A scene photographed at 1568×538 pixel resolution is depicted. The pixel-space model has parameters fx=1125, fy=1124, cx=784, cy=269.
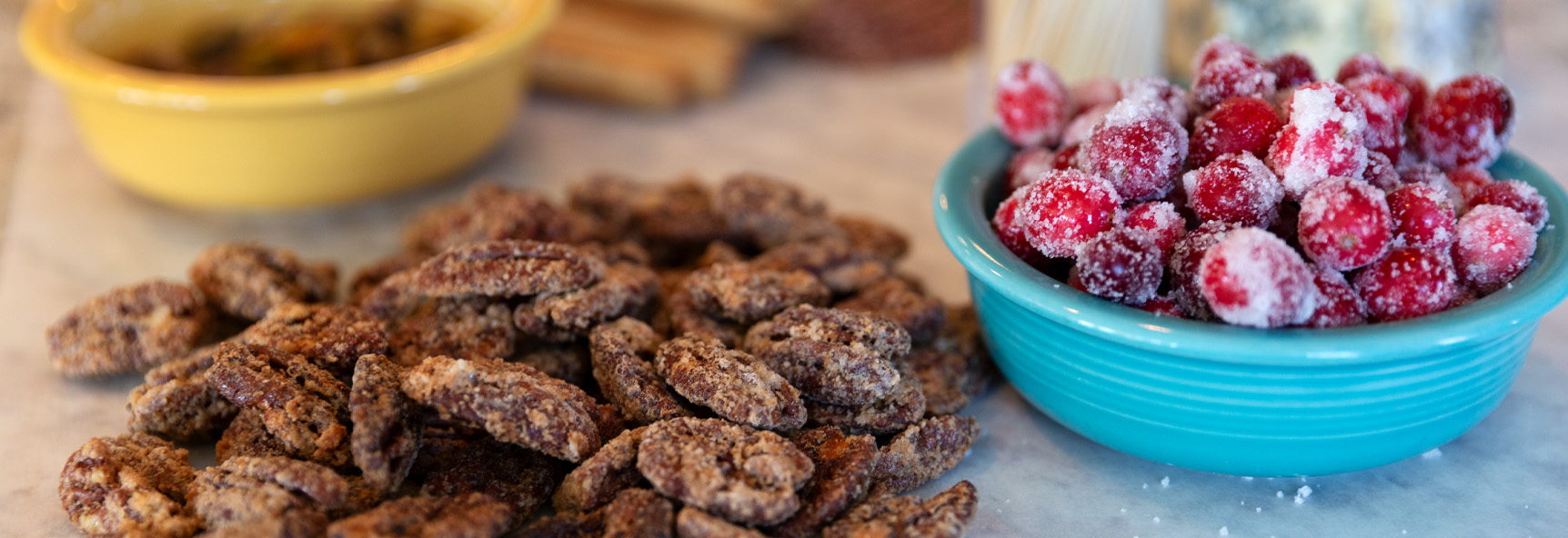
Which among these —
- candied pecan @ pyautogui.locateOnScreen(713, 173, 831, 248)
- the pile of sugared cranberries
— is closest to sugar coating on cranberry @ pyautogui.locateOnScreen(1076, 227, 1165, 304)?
the pile of sugared cranberries

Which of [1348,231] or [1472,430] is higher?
[1348,231]

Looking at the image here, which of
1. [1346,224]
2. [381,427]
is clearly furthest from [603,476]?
[1346,224]

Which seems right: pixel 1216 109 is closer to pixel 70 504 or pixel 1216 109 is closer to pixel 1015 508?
pixel 1015 508

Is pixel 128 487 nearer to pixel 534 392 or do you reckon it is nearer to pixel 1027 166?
pixel 534 392

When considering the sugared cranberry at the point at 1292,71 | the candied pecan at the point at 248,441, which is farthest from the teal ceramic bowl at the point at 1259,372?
the candied pecan at the point at 248,441

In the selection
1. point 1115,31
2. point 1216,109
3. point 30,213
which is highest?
point 1216,109

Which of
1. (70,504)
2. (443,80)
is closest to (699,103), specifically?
(443,80)
